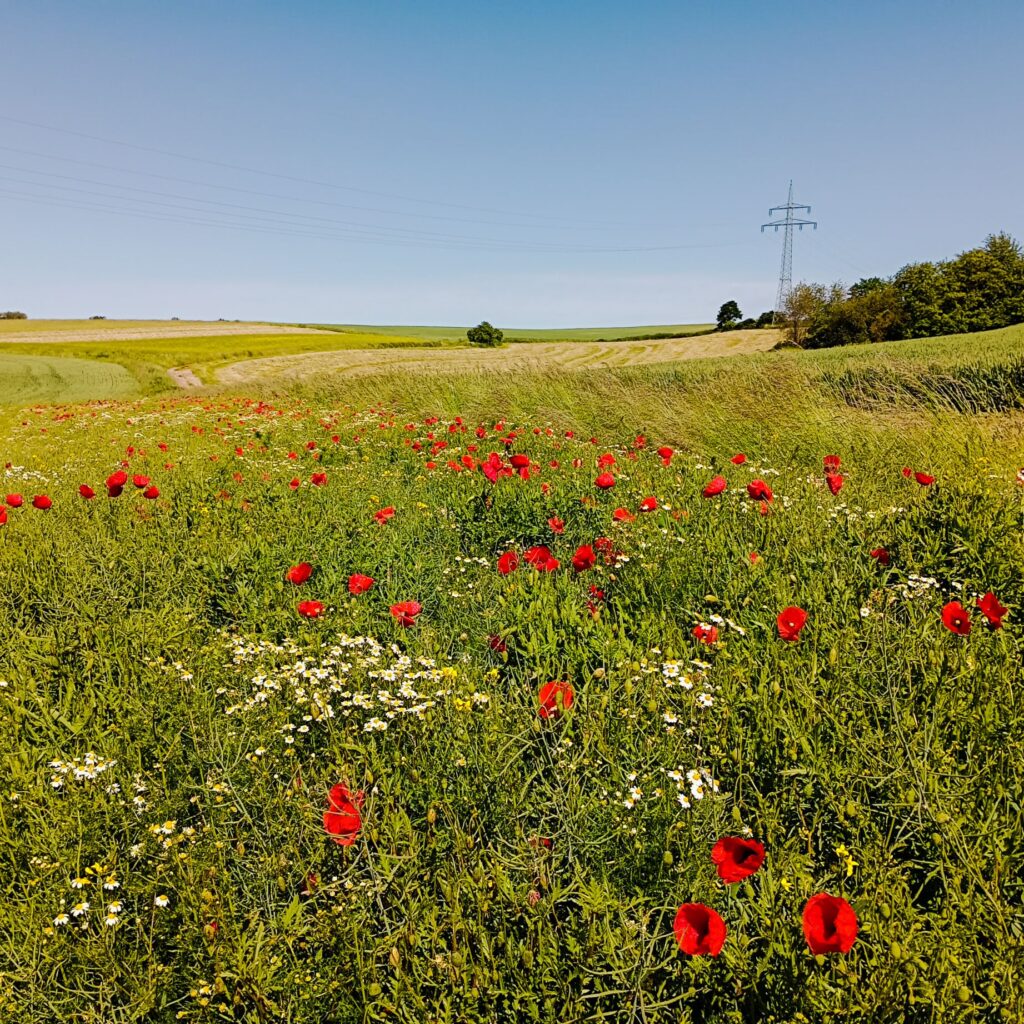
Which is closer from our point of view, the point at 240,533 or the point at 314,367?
the point at 240,533

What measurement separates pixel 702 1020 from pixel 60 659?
3.05 m

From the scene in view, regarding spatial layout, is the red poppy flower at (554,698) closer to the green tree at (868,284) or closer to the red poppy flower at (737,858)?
the red poppy flower at (737,858)

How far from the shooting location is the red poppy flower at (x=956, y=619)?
6.86 feet

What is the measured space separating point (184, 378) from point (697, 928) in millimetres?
36431

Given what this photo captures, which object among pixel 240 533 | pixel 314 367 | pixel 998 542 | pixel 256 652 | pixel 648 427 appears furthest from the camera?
pixel 314 367

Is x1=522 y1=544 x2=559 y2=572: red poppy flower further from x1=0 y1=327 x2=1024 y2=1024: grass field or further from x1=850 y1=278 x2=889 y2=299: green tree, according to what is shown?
x1=850 y1=278 x2=889 y2=299: green tree

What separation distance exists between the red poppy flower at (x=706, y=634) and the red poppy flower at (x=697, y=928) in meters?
1.46

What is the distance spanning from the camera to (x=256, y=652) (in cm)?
305

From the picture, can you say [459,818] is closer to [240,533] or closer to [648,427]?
[240,533]

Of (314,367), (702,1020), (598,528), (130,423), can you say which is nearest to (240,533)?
(598,528)

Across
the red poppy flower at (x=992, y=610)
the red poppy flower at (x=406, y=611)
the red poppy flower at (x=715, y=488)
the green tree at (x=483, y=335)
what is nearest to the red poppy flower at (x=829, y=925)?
the red poppy flower at (x=992, y=610)

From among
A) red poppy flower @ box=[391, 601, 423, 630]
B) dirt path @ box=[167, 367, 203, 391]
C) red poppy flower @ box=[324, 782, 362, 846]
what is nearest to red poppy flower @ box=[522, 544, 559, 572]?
red poppy flower @ box=[391, 601, 423, 630]

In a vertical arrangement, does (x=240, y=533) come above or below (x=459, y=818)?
above

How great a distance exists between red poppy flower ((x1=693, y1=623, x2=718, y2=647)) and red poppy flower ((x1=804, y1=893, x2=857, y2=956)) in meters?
1.46
